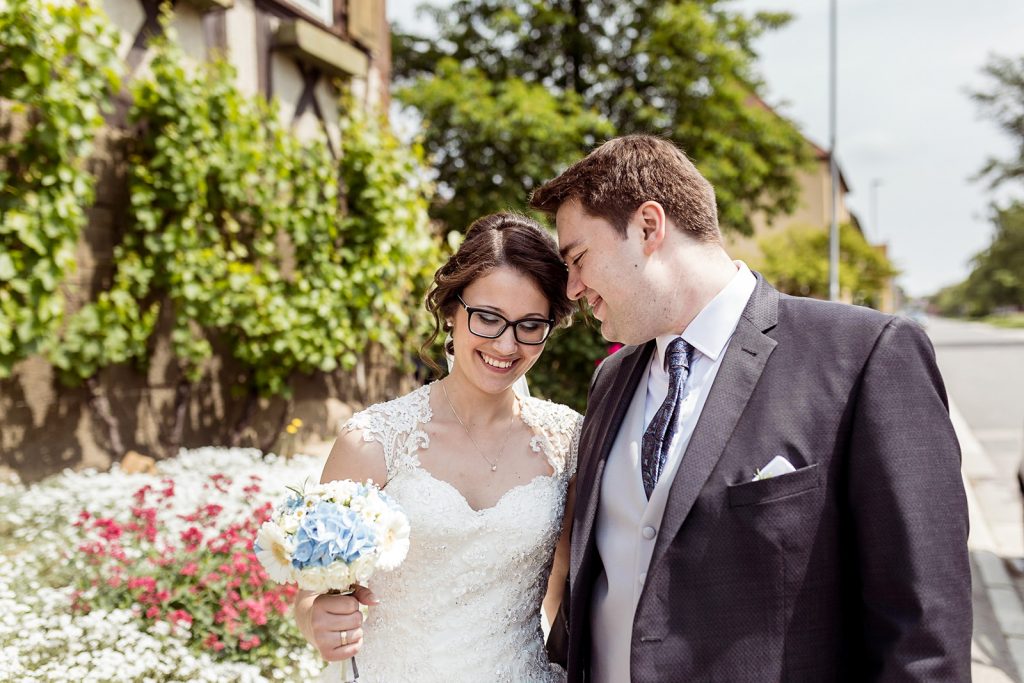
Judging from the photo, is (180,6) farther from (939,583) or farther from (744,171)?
(744,171)

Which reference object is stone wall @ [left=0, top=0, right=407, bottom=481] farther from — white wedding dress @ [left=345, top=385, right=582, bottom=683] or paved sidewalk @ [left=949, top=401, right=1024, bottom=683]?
paved sidewalk @ [left=949, top=401, right=1024, bottom=683]

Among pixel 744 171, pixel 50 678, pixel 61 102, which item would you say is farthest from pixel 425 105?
pixel 50 678

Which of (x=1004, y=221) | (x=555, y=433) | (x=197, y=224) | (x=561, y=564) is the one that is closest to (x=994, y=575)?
(x=561, y=564)

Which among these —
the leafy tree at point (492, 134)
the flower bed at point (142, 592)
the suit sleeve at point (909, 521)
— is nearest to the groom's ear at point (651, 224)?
the suit sleeve at point (909, 521)

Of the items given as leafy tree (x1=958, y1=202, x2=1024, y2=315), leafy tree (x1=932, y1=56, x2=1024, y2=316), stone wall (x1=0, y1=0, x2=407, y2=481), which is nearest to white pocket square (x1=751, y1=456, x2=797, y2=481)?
stone wall (x1=0, y1=0, x2=407, y2=481)

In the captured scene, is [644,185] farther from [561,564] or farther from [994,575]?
[994,575]

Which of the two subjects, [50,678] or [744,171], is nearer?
[50,678]

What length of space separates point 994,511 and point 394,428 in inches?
278

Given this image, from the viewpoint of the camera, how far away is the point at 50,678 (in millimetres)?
2854

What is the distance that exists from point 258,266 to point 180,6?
193cm

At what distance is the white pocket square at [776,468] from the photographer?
161 centimetres

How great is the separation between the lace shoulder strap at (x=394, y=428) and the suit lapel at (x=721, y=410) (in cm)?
88

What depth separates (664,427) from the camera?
5.90ft

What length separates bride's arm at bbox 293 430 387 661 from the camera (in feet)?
6.23
